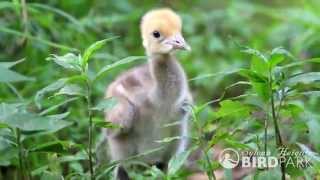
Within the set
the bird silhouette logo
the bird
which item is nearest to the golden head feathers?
the bird

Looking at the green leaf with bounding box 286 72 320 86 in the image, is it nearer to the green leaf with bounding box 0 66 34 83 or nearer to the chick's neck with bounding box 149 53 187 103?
the green leaf with bounding box 0 66 34 83

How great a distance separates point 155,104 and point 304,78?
1.16 metres

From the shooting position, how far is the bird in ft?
11.3

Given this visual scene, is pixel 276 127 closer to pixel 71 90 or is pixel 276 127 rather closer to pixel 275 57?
pixel 275 57

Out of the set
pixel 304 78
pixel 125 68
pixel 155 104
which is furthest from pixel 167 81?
pixel 125 68

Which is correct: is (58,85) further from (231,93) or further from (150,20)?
(231,93)

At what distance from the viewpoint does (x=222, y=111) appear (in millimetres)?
2502

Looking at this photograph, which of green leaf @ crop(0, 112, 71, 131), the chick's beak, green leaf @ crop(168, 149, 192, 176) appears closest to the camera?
green leaf @ crop(0, 112, 71, 131)

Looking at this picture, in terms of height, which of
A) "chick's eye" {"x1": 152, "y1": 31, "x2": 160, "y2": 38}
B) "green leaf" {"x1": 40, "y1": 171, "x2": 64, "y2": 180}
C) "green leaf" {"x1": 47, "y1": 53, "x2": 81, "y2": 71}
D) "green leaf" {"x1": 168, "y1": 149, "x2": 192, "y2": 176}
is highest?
"chick's eye" {"x1": 152, "y1": 31, "x2": 160, "y2": 38}

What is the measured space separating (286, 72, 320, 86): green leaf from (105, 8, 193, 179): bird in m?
1.00

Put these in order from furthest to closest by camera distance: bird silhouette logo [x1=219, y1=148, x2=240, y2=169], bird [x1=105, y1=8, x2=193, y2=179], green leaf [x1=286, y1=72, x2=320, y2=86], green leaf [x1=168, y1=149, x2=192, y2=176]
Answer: bird [x1=105, y1=8, x2=193, y2=179] → bird silhouette logo [x1=219, y1=148, x2=240, y2=169] → green leaf [x1=168, y1=149, x2=192, y2=176] → green leaf [x1=286, y1=72, x2=320, y2=86]

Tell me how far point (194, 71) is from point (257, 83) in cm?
305

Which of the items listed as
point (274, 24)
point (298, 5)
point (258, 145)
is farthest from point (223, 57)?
point (258, 145)

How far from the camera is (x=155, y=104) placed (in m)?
3.46
